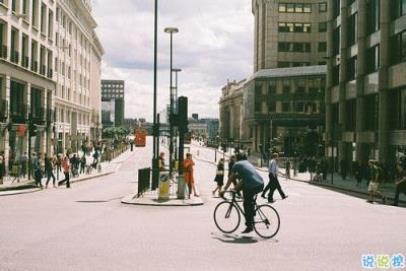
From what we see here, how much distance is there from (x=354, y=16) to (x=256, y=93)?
48.1m

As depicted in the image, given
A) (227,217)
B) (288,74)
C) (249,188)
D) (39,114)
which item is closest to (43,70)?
(39,114)

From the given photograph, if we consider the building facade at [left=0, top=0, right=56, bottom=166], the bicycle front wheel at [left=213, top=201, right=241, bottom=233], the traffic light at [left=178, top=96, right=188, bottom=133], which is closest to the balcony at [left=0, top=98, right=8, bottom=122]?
the building facade at [left=0, top=0, right=56, bottom=166]

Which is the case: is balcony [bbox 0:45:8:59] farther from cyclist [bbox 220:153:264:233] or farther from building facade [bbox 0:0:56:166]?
cyclist [bbox 220:153:264:233]

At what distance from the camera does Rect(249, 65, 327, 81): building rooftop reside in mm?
88062

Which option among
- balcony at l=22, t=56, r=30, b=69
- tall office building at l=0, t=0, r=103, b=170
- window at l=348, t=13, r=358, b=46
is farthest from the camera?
window at l=348, t=13, r=358, b=46

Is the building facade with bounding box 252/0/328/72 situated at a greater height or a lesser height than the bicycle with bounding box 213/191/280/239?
greater

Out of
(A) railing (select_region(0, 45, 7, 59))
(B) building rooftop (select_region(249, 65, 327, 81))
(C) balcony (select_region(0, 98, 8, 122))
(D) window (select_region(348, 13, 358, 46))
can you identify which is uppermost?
(B) building rooftop (select_region(249, 65, 327, 81))

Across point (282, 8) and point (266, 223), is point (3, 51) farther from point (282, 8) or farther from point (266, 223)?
point (282, 8)

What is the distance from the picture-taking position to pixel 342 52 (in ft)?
155

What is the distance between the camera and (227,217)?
12.1 m

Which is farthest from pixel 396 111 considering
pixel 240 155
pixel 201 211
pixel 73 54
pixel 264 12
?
pixel 264 12

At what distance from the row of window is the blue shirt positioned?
85.0m

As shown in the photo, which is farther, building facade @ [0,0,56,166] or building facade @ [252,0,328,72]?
building facade @ [252,0,328,72]

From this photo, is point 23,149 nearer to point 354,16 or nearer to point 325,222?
point 354,16
